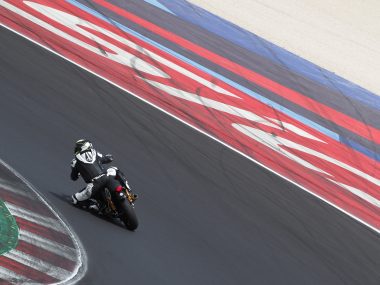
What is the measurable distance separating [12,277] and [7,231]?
54.0 inches

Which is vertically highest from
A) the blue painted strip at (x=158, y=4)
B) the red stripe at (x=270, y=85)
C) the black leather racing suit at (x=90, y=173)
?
the blue painted strip at (x=158, y=4)

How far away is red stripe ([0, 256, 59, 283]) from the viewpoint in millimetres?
9328

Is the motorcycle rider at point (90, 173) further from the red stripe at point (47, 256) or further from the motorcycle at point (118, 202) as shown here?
the red stripe at point (47, 256)

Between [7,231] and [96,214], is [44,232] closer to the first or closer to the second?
[7,231]

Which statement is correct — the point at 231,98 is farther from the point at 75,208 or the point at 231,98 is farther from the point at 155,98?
the point at 75,208

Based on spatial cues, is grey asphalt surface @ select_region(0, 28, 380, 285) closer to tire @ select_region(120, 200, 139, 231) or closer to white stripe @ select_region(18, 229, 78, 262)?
tire @ select_region(120, 200, 139, 231)

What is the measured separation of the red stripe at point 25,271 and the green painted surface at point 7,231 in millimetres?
231

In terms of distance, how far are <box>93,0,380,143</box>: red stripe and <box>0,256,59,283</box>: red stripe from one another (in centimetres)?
1087

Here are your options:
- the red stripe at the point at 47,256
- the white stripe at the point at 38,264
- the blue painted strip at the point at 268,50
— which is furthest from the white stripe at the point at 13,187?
the blue painted strip at the point at 268,50

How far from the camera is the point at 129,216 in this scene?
39.8 ft

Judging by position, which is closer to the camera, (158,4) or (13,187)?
(13,187)

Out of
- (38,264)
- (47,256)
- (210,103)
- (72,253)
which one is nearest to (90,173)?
(72,253)

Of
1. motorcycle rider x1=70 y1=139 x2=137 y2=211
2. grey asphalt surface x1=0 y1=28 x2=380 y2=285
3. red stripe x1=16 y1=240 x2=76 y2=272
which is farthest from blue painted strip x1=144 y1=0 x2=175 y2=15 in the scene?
red stripe x1=16 y1=240 x2=76 y2=272

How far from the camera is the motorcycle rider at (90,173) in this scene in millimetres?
12297
